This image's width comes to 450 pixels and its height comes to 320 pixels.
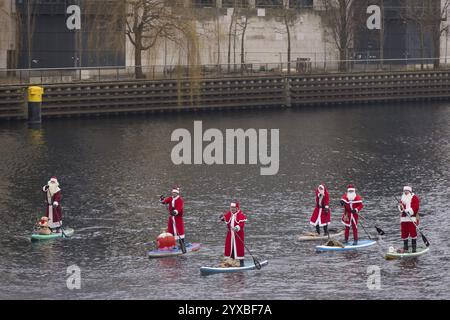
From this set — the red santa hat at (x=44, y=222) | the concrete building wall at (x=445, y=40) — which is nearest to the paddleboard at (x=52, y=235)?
the red santa hat at (x=44, y=222)

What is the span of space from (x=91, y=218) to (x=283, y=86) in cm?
5097

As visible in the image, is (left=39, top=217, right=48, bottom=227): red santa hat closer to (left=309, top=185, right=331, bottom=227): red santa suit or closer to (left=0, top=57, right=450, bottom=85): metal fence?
(left=309, top=185, right=331, bottom=227): red santa suit

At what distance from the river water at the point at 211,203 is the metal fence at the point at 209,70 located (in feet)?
18.7

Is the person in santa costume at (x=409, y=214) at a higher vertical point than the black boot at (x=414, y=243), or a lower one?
higher

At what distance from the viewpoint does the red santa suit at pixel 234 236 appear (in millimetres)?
39469

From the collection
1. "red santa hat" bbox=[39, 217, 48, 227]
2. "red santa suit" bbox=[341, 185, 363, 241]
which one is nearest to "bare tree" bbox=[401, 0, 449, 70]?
"red santa suit" bbox=[341, 185, 363, 241]

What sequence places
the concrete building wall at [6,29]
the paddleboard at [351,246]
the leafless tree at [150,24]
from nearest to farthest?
1. the paddleboard at [351,246]
2. the leafless tree at [150,24]
3. the concrete building wall at [6,29]

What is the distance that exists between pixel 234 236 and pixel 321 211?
243 inches

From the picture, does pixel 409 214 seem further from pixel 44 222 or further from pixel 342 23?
pixel 342 23

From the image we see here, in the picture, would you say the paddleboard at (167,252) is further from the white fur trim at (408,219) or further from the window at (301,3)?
the window at (301,3)

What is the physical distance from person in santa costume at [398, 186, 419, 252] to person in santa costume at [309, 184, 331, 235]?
12.5 ft

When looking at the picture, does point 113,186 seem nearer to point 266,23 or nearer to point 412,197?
point 412,197

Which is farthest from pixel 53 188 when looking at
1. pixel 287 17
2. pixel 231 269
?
pixel 287 17
